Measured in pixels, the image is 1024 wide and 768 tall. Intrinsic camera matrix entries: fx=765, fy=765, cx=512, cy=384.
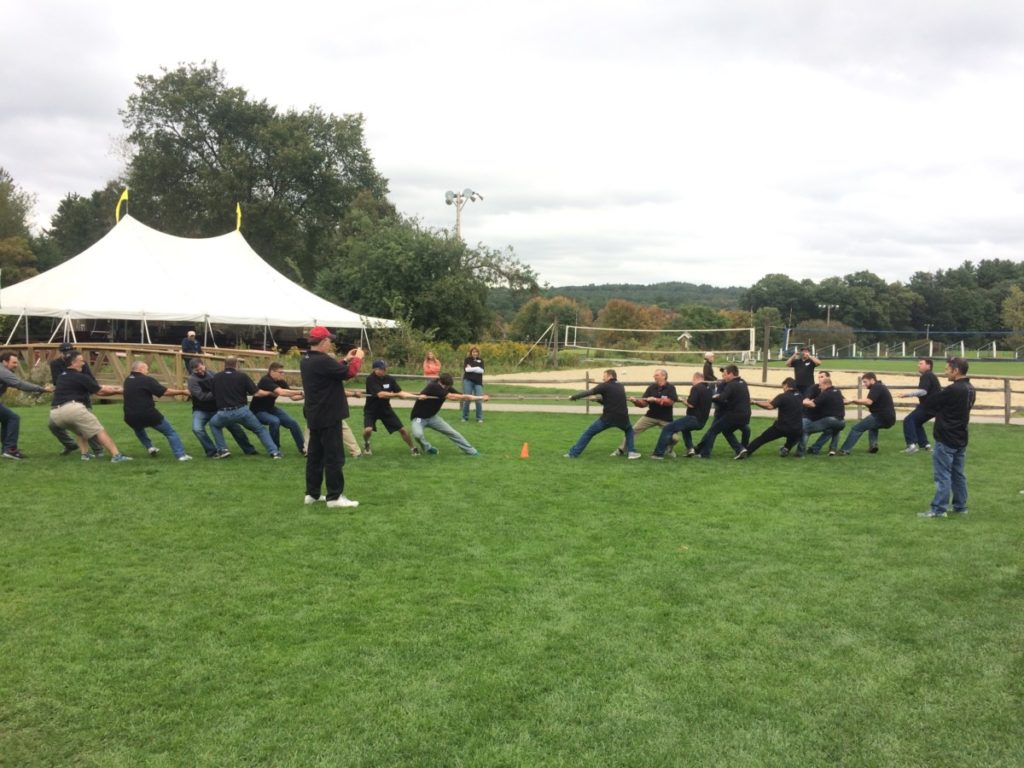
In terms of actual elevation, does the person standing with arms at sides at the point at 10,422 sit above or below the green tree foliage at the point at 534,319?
below

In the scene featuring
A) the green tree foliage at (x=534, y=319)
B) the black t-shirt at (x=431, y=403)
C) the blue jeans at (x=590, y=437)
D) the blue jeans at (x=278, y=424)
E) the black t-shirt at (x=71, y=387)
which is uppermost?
the green tree foliage at (x=534, y=319)

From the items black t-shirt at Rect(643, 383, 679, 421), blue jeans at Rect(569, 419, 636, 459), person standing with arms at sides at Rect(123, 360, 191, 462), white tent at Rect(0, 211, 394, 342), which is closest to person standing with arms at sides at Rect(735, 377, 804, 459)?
black t-shirt at Rect(643, 383, 679, 421)

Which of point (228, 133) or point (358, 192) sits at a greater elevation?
point (228, 133)

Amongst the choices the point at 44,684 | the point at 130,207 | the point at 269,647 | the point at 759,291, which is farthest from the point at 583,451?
the point at 759,291

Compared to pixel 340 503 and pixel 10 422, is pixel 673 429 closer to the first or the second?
pixel 340 503

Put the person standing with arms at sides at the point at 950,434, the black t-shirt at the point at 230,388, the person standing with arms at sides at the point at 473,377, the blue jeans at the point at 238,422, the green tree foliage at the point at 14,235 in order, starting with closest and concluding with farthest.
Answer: the person standing with arms at sides at the point at 950,434
the black t-shirt at the point at 230,388
the blue jeans at the point at 238,422
the person standing with arms at sides at the point at 473,377
the green tree foliage at the point at 14,235

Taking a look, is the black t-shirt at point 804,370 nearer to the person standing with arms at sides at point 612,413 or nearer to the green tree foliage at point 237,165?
the person standing with arms at sides at point 612,413

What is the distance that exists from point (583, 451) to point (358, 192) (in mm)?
47932

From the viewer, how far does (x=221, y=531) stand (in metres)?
7.66

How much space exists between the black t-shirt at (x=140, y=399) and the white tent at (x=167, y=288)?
56.8ft

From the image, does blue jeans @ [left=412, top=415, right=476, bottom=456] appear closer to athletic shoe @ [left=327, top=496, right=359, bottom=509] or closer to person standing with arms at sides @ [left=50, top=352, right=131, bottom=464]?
athletic shoe @ [left=327, top=496, right=359, bottom=509]

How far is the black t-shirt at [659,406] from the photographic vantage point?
12.8m

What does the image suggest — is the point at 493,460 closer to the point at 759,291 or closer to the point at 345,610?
the point at 345,610

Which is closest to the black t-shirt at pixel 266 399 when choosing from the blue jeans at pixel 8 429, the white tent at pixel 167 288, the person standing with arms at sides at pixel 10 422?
the person standing with arms at sides at pixel 10 422
